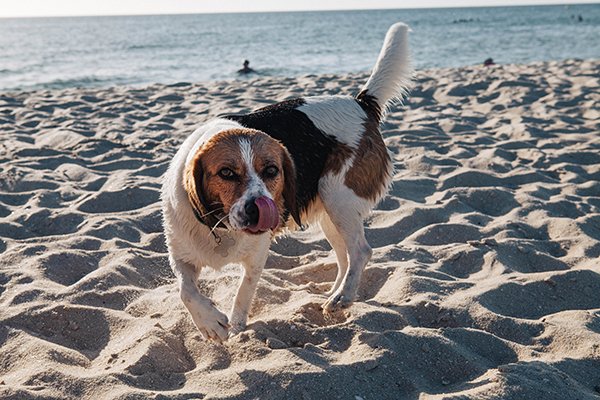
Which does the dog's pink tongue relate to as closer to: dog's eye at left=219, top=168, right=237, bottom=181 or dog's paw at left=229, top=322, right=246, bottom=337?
dog's eye at left=219, top=168, right=237, bottom=181

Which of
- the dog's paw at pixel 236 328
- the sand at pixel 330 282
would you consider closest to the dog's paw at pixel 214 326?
the sand at pixel 330 282

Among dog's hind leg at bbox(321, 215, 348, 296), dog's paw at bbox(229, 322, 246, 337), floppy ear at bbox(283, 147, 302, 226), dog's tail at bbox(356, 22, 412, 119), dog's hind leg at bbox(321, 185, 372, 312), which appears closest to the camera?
floppy ear at bbox(283, 147, 302, 226)

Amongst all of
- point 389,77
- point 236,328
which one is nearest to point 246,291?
point 236,328

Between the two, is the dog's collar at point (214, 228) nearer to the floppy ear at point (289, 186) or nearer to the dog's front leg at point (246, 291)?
the dog's front leg at point (246, 291)

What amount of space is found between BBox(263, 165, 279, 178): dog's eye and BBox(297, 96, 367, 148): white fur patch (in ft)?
2.92

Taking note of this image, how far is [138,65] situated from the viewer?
86.0 feet

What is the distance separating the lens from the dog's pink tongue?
9.87 ft

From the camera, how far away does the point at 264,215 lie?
9.87ft

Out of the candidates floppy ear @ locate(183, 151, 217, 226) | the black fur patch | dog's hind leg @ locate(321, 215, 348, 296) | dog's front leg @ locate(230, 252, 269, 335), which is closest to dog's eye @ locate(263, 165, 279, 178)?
floppy ear @ locate(183, 151, 217, 226)

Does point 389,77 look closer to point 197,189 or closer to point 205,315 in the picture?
point 197,189

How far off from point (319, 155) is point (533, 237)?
6.93 ft

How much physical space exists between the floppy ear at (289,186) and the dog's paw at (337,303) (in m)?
0.53

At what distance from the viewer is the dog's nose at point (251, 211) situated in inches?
119

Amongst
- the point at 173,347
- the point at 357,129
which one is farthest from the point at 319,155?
the point at 173,347
